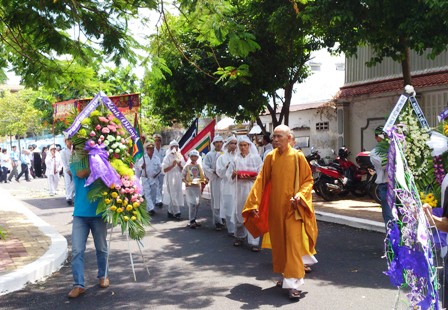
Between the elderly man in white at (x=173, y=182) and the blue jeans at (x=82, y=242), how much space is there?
5.79 metres

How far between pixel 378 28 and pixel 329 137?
9.40 metres

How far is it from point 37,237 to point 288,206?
519 cm

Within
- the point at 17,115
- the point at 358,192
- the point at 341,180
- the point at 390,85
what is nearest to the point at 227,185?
the point at 341,180

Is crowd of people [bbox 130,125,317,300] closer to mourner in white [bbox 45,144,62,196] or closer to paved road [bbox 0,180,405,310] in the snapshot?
paved road [bbox 0,180,405,310]

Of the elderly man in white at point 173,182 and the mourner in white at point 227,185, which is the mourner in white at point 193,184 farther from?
the mourner in white at point 227,185

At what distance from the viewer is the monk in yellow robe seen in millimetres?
5902

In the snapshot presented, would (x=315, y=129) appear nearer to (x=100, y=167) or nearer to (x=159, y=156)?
(x=159, y=156)

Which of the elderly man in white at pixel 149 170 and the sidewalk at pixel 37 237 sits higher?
the elderly man in white at pixel 149 170

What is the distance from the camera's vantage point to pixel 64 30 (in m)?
7.30

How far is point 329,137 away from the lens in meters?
19.0

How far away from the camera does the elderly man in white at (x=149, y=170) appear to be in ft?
43.1

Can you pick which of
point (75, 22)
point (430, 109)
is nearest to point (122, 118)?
point (75, 22)

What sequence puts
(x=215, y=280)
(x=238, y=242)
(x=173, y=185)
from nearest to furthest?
(x=215, y=280), (x=238, y=242), (x=173, y=185)

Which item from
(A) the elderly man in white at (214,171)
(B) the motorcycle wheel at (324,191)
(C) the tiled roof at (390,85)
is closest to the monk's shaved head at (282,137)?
(A) the elderly man in white at (214,171)
